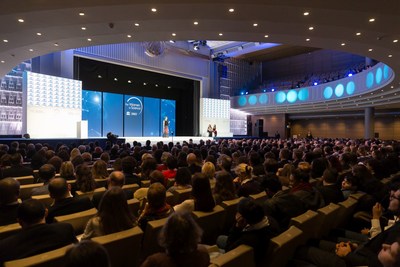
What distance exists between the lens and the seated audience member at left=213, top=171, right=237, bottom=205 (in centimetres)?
338

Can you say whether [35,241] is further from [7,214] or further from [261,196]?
[261,196]

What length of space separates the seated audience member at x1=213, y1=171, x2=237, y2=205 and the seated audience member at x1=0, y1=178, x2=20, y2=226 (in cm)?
211

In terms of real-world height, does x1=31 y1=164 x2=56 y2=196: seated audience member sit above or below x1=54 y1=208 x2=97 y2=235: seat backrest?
above

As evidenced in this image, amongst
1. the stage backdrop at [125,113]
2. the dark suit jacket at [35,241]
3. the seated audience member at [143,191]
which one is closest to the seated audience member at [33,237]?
the dark suit jacket at [35,241]

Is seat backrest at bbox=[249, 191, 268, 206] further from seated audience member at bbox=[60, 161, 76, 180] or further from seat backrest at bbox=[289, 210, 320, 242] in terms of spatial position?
seated audience member at bbox=[60, 161, 76, 180]

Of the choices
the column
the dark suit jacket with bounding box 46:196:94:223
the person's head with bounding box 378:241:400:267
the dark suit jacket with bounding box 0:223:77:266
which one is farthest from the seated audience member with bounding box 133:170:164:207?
the column

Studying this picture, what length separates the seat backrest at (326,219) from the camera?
8.97 feet

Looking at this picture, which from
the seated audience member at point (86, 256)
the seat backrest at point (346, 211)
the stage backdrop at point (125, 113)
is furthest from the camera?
the stage backdrop at point (125, 113)

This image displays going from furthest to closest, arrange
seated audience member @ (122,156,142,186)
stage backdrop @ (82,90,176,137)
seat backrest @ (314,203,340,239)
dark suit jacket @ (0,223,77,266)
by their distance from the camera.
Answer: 1. stage backdrop @ (82,90,176,137)
2. seated audience member @ (122,156,142,186)
3. seat backrest @ (314,203,340,239)
4. dark suit jacket @ (0,223,77,266)

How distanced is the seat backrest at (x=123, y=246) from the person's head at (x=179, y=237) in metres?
0.56

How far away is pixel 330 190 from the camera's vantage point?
3.54m

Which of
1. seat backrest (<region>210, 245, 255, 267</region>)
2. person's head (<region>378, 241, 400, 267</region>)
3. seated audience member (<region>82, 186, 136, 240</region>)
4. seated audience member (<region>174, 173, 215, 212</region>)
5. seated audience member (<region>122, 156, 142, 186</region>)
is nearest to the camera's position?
person's head (<region>378, 241, 400, 267</region>)

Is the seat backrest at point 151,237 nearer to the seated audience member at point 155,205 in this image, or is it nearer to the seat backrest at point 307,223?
the seated audience member at point 155,205

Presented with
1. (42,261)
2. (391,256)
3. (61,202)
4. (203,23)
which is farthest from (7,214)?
(203,23)
